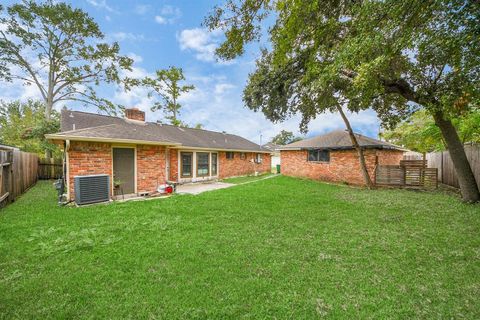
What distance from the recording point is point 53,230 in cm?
460

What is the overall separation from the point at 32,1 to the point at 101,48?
4.55 meters

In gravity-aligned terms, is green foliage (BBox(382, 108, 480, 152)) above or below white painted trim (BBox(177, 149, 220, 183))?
above

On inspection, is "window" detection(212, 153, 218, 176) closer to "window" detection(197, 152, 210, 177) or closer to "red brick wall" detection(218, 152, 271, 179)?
"red brick wall" detection(218, 152, 271, 179)

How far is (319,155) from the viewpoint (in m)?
14.6

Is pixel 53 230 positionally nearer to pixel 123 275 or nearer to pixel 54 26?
pixel 123 275

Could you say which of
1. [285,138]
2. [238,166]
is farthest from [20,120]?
[285,138]

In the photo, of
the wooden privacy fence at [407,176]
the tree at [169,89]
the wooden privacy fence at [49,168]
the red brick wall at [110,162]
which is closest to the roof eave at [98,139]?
the red brick wall at [110,162]

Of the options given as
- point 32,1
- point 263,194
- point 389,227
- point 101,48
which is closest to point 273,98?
point 263,194

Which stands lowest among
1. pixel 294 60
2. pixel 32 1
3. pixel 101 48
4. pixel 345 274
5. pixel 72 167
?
pixel 345 274

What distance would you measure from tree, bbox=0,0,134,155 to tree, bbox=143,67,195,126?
4628mm

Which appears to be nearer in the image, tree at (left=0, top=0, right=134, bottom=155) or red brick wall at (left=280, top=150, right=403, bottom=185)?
red brick wall at (left=280, top=150, right=403, bottom=185)

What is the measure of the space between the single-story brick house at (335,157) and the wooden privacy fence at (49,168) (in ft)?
52.5

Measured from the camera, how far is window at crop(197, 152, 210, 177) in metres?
13.7

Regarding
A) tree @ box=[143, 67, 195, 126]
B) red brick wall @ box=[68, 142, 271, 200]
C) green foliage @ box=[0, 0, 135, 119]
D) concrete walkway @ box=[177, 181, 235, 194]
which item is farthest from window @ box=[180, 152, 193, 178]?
tree @ box=[143, 67, 195, 126]
